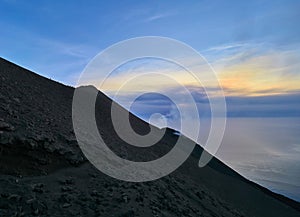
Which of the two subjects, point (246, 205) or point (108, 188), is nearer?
point (108, 188)

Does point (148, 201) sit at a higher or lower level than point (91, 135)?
Answer: lower

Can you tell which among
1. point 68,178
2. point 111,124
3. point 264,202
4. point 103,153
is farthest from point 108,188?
point 264,202

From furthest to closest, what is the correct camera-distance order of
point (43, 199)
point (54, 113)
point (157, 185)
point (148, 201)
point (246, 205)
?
point (246, 205), point (54, 113), point (157, 185), point (148, 201), point (43, 199)

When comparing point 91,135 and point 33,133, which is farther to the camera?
point 91,135

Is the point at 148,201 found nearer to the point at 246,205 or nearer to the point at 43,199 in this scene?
the point at 43,199

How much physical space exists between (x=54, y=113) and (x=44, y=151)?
4.59 meters

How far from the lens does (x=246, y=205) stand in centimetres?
2733

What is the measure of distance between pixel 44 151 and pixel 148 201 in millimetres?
4137

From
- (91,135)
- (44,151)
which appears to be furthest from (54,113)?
(44,151)

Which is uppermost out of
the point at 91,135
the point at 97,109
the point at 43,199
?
the point at 97,109

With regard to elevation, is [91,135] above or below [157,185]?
above

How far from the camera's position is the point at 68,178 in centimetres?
1033

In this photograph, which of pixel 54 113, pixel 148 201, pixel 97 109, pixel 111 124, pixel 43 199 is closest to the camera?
pixel 43 199

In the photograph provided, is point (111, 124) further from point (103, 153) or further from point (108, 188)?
point (108, 188)
